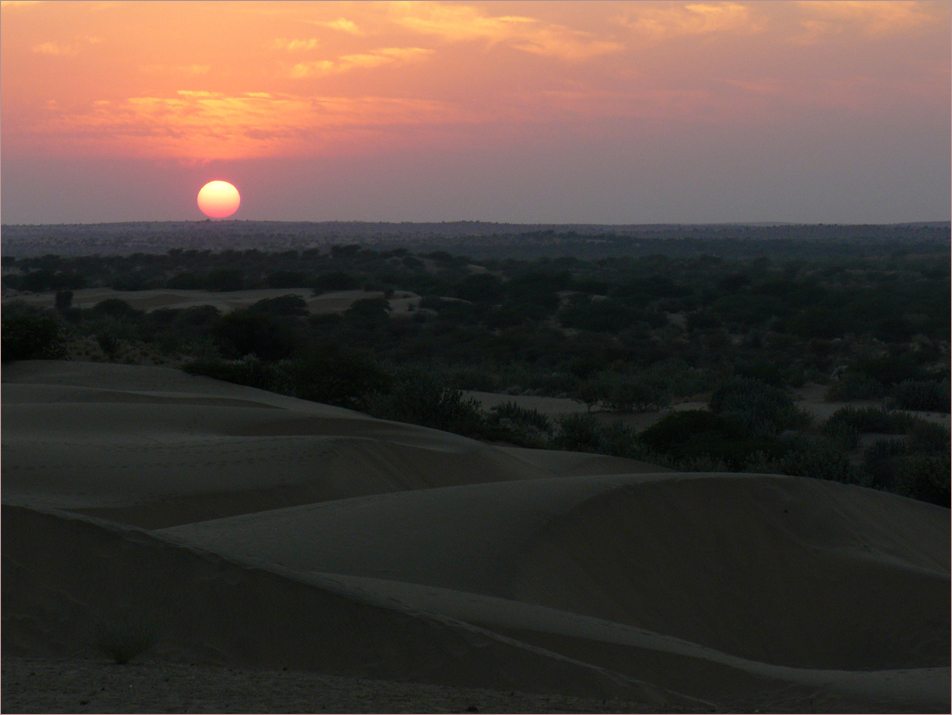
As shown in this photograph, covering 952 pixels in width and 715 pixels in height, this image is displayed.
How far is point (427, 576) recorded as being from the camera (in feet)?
27.4

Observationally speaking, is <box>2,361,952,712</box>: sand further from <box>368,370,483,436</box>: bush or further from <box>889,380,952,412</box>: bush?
<box>889,380,952,412</box>: bush

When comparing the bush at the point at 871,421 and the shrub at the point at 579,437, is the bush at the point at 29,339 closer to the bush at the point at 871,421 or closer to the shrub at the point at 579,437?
Result: the shrub at the point at 579,437

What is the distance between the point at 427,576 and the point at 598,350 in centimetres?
2804

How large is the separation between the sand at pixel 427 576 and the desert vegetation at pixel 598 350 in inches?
146

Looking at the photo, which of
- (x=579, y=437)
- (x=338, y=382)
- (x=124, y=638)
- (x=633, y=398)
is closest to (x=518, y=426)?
(x=579, y=437)

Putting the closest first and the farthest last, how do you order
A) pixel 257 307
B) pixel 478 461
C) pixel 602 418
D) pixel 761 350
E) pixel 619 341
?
pixel 478 461 < pixel 602 418 < pixel 761 350 < pixel 619 341 < pixel 257 307

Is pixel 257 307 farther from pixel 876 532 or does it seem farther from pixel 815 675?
pixel 815 675

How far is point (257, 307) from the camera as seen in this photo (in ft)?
158

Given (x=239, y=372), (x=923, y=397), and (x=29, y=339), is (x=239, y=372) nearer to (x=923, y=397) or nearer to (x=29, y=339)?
(x=29, y=339)

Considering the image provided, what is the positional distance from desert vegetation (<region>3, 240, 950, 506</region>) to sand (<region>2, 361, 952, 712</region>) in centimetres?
370

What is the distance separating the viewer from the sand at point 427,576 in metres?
5.93

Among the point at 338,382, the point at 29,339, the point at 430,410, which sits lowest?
the point at 430,410

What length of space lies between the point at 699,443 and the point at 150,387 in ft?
36.8

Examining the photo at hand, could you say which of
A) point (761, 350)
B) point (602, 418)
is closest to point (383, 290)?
point (761, 350)
